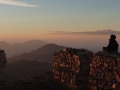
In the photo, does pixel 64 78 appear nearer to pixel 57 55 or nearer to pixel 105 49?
pixel 57 55

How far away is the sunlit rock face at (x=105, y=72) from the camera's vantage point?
86.5 feet

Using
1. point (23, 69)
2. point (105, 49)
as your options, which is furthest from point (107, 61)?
point (23, 69)

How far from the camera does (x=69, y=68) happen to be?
37.3 meters

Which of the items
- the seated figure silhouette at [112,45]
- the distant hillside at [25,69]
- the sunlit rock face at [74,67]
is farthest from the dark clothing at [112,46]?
the distant hillside at [25,69]

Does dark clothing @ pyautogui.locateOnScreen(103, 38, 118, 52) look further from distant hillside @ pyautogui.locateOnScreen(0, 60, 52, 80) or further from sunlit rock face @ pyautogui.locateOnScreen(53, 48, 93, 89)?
distant hillside @ pyautogui.locateOnScreen(0, 60, 52, 80)

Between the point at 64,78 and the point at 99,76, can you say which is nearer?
the point at 99,76

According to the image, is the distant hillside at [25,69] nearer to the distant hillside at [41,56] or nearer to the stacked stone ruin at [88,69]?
the distant hillside at [41,56]

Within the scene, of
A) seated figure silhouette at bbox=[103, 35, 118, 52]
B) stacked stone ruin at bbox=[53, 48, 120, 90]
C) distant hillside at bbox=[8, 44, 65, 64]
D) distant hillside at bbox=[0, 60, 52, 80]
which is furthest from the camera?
distant hillside at bbox=[8, 44, 65, 64]

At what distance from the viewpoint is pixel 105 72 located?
28.0m

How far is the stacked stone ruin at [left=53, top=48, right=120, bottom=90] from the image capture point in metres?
27.0

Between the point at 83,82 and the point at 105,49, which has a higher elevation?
the point at 105,49

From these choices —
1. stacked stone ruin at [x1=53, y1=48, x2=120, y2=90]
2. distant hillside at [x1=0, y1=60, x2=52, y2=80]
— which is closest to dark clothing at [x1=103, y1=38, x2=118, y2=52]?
stacked stone ruin at [x1=53, y1=48, x2=120, y2=90]

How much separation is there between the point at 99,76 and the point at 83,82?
5.57 m

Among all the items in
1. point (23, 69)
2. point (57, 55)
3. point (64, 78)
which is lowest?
point (23, 69)
